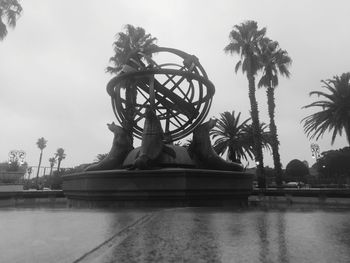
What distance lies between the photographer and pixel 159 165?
706 cm

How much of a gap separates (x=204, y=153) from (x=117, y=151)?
238 centimetres

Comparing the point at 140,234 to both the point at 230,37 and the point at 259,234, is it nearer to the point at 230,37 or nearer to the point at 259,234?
the point at 259,234

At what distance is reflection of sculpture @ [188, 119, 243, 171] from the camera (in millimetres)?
7823

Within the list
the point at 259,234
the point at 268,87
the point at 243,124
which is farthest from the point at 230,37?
the point at 259,234

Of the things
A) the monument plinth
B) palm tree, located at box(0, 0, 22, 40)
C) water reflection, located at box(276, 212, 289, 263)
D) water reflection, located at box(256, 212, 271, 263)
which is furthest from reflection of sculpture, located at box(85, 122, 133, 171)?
palm tree, located at box(0, 0, 22, 40)

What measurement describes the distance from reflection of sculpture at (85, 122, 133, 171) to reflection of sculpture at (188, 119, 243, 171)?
1.78m

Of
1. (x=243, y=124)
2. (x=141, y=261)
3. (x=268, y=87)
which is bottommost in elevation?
(x=141, y=261)

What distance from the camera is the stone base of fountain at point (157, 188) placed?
606 centimetres

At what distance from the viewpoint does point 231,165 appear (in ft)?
26.1

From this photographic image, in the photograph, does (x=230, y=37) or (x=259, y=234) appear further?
(x=230, y=37)

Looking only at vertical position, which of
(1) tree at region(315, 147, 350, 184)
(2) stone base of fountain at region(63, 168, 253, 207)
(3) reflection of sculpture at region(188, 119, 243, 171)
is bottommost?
(2) stone base of fountain at region(63, 168, 253, 207)

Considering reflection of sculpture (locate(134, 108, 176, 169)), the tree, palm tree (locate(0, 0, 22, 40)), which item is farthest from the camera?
the tree

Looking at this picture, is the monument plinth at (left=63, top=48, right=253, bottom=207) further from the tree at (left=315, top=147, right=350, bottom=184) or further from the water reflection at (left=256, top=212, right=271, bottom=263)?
the tree at (left=315, top=147, right=350, bottom=184)

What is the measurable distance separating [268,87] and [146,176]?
23.5 metres
